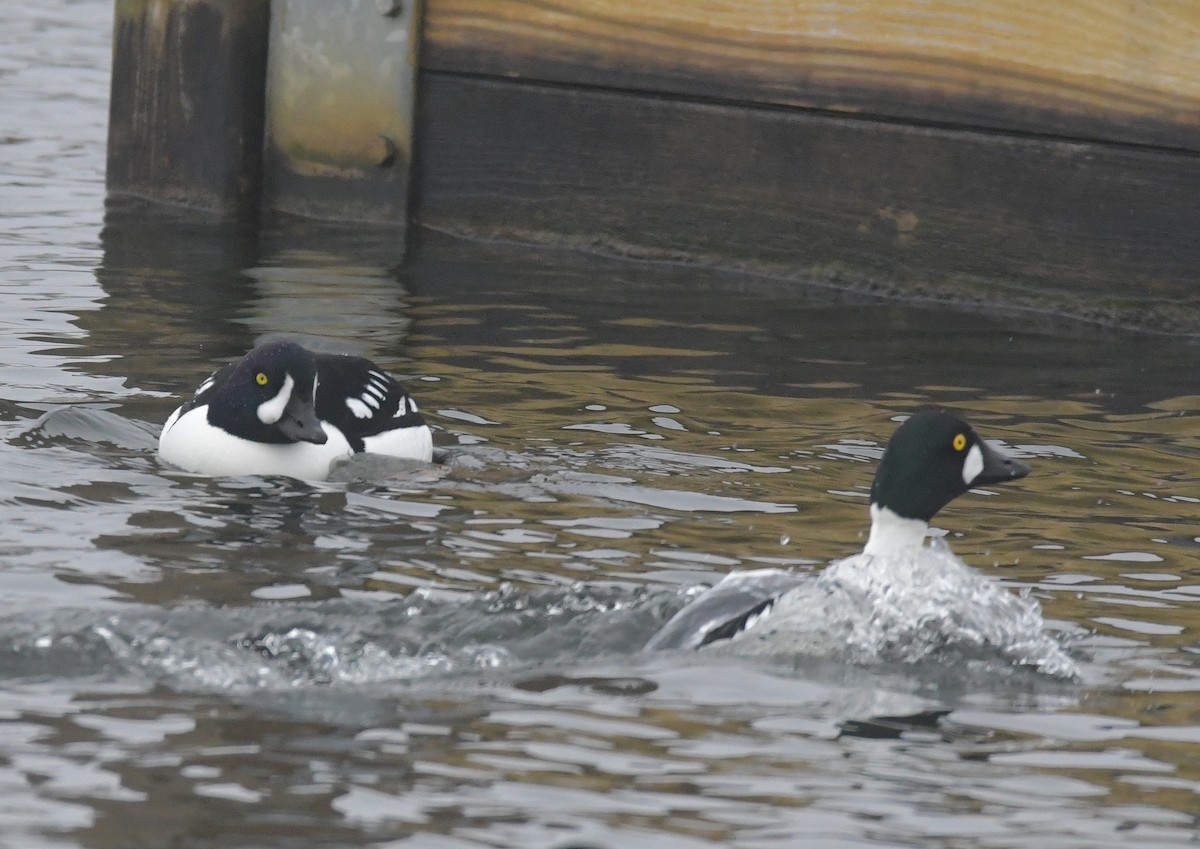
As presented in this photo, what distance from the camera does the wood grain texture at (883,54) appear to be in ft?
28.2

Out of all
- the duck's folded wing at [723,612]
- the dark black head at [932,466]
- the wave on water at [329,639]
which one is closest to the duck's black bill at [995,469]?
the dark black head at [932,466]

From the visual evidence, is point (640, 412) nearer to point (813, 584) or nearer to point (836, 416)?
point (836, 416)

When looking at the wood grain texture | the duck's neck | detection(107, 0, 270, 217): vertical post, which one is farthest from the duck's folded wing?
detection(107, 0, 270, 217): vertical post

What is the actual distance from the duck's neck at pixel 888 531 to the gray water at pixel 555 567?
1.22 ft

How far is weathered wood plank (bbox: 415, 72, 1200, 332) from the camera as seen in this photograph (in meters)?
8.94

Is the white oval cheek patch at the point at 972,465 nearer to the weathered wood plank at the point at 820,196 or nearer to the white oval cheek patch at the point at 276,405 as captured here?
the white oval cheek patch at the point at 276,405

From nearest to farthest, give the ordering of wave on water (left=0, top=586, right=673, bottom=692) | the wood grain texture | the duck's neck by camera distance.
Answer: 1. wave on water (left=0, top=586, right=673, bottom=692)
2. the duck's neck
3. the wood grain texture

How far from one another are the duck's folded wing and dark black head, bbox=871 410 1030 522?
0.42m

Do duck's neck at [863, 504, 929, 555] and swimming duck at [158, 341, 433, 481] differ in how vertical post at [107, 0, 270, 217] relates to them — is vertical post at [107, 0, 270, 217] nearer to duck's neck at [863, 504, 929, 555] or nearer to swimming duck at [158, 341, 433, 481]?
swimming duck at [158, 341, 433, 481]

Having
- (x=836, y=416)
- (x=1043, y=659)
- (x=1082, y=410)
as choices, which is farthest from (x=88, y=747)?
(x=1082, y=410)

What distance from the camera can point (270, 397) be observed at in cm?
710

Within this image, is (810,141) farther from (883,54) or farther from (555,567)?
(555,567)

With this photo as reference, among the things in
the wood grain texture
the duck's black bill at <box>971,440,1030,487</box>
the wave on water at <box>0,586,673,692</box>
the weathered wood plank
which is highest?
the wood grain texture

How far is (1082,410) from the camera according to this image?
787 centimetres
